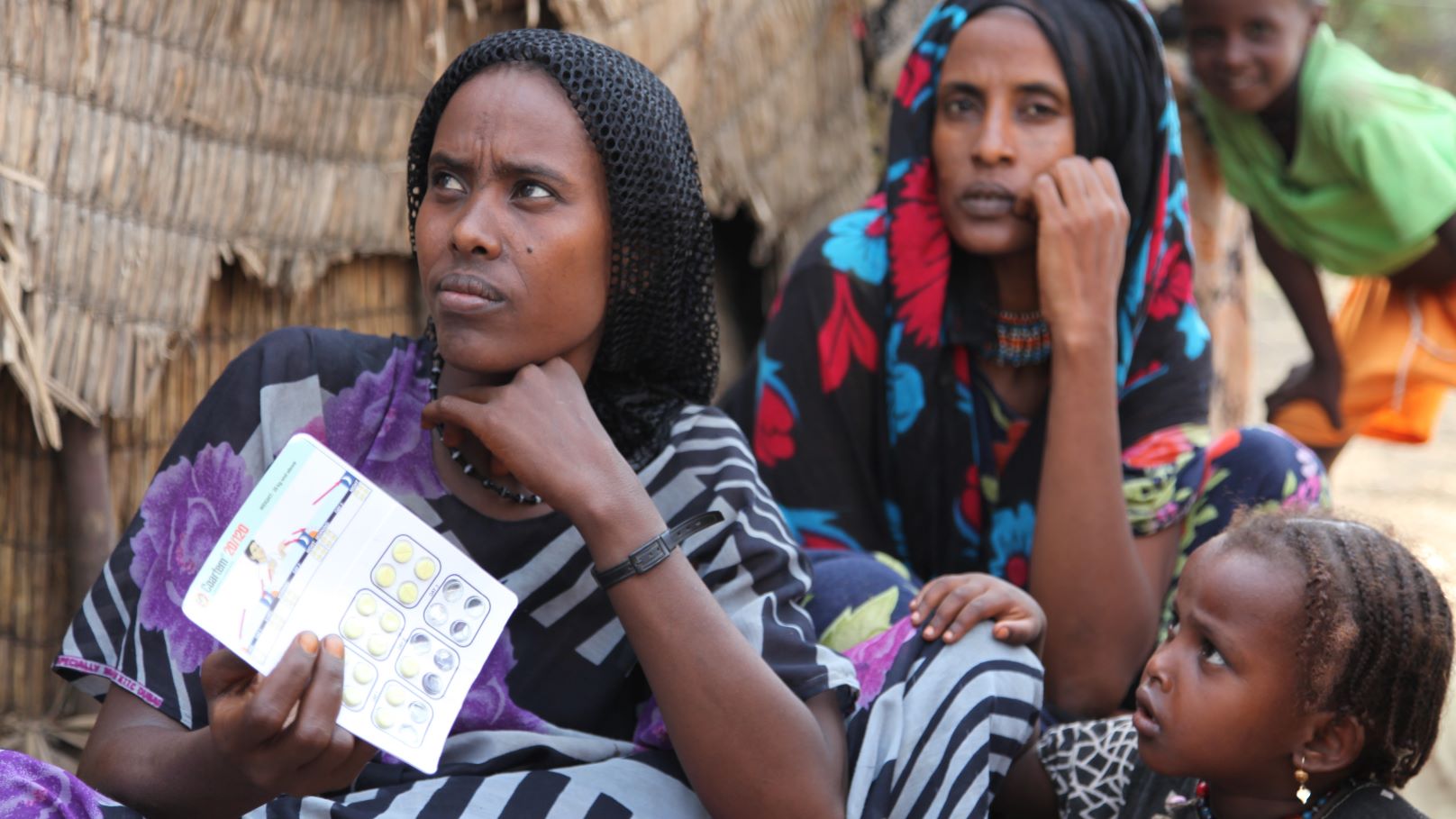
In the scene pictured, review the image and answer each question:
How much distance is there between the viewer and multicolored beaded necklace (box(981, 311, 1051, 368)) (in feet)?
9.65

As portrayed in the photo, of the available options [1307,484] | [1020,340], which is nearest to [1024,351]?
[1020,340]

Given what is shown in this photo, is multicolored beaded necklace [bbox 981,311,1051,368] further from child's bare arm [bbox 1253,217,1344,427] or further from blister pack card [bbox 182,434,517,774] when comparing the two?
child's bare arm [bbox 1253,217,1344,427]

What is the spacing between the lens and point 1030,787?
8.07 feet

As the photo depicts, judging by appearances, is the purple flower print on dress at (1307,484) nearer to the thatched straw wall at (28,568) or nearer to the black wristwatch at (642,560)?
the black wristwatch at (642,560)

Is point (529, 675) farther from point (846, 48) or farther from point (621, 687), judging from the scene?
point (846, 48)

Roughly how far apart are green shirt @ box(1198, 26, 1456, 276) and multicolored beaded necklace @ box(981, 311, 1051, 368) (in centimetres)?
189

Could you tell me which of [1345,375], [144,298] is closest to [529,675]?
[144,298]

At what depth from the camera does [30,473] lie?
304 centimetres

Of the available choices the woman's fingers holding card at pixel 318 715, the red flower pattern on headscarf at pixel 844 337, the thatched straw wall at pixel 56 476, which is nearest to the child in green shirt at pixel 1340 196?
the red flower pattern on headscarf at pixel 844 337

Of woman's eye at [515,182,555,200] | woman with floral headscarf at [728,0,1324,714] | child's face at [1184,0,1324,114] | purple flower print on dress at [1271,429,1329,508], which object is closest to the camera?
woman's eye at [515,182,555,200]

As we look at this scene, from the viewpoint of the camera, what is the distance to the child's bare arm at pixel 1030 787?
2.45m

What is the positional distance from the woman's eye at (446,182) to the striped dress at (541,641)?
0.92 feet

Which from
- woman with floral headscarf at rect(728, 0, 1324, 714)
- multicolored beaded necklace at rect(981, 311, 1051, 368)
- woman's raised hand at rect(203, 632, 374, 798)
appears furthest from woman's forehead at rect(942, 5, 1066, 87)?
woman's raised hand at rect(203, 632, 374, 798)

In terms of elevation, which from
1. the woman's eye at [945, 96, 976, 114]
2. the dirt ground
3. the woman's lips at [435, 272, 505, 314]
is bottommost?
the dirt ground
